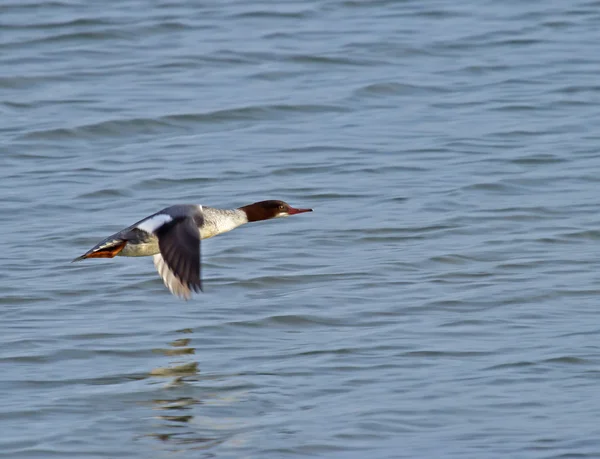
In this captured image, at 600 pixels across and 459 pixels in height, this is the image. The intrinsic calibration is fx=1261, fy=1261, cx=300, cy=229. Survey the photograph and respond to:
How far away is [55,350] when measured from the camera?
23.4 feet

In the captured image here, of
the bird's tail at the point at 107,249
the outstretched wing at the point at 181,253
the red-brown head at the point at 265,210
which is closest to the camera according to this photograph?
the outstretched wing at the point at 181,253

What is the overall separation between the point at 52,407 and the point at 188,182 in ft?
15.1

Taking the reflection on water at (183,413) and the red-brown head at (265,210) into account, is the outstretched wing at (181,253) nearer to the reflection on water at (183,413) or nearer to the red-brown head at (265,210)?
the reflection on water at (183,413)

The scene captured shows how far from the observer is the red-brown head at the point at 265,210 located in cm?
859

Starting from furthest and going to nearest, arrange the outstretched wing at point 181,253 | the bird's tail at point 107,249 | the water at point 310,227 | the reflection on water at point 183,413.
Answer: the bird's tail at point 107,249 < the outstretched wing at point 181,253 < the water at point 310,227 < the reflection on water at point 183,413

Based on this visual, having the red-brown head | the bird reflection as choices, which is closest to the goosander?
the red-brown head

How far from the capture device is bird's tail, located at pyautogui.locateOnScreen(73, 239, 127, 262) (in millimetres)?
7703

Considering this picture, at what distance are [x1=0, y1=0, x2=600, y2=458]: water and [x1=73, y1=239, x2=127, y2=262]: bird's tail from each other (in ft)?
1.28

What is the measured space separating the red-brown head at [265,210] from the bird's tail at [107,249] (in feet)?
3.58

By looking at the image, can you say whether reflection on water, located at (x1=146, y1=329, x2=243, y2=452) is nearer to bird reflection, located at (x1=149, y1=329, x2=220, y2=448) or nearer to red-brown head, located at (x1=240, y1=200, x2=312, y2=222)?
bird reflection, located at (x1=149, y1=329, x2=220, y2=448)

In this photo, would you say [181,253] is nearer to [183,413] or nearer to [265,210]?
[183,413]

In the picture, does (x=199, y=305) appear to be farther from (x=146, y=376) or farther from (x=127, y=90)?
(x=127, y=90)

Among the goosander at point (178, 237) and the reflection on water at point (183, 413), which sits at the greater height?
the goosander at point (178, 237)

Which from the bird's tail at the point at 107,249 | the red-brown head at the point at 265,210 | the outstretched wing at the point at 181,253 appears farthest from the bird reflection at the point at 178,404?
the red-brown head at the point at 265,210
